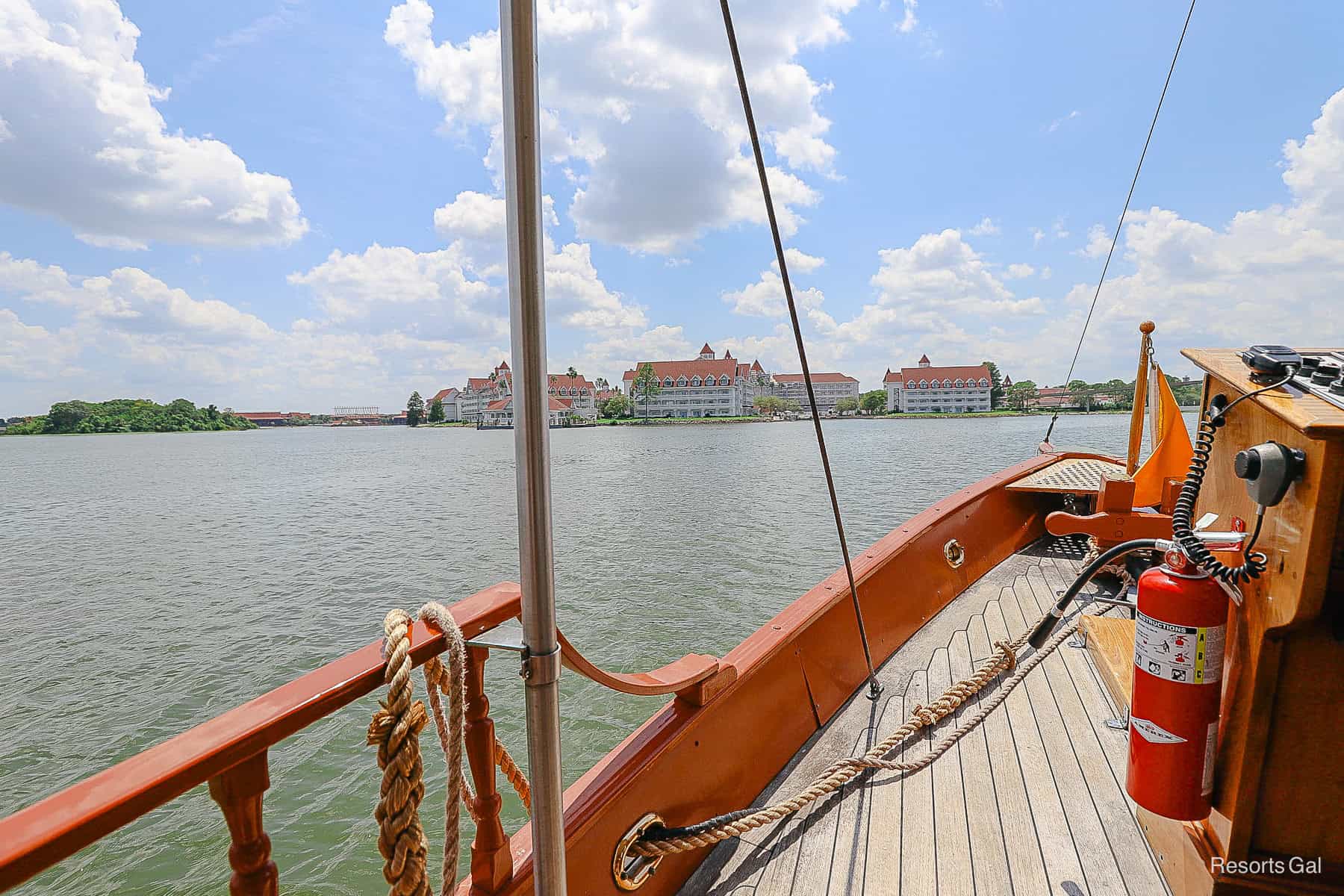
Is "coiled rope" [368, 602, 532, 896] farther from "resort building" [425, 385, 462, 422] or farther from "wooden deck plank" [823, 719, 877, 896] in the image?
"resort building" [425, 385, 462, 422]

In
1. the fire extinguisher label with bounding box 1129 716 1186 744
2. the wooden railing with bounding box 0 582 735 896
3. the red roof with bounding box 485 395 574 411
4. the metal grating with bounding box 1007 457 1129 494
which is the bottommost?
the fire extinguisher label with bounding box 1129 716 1186 744

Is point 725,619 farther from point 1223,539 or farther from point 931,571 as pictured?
point 1223,539

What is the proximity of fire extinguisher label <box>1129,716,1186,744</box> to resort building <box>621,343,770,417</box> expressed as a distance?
68.9 metres

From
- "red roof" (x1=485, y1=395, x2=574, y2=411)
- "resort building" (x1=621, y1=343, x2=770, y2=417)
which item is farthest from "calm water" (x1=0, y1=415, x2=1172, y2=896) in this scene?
"resort building" (x1=621, y1=343, x2=770, y2=417)

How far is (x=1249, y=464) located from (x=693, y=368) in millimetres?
72937

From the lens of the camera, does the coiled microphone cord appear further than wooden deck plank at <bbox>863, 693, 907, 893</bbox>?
No

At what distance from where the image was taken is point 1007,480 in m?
4.12

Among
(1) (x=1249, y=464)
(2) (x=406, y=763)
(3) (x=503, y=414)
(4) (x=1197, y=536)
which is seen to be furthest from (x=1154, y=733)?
(3) (x=503, y=414)

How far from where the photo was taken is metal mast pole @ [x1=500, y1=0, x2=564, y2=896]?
64 centimetres

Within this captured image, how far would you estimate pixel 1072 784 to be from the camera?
165 cm

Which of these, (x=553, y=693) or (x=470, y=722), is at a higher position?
(x=553, y=693)

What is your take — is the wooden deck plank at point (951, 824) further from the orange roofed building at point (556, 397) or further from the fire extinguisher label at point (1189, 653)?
the orange roofed building at point (556, 397)

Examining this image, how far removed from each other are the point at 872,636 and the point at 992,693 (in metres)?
0.40

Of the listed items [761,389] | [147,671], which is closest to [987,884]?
[147,671]
